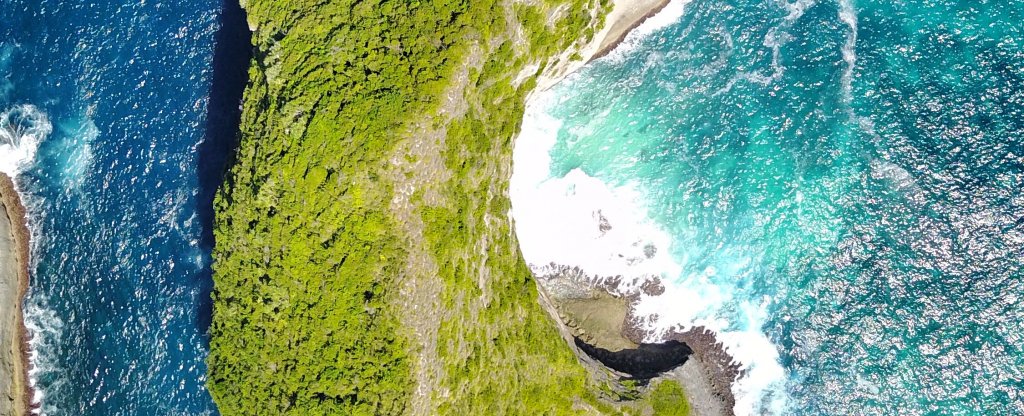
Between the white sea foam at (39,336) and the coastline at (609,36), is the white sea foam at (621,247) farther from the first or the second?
the white sea foam at (39,336)

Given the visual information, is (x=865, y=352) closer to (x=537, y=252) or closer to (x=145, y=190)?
(x=537, y=252)

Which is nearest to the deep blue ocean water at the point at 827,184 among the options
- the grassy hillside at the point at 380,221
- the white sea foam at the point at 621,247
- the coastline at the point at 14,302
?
the white sea foam at the point at 621,247

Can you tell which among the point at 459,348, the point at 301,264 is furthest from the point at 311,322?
the point at 459,348

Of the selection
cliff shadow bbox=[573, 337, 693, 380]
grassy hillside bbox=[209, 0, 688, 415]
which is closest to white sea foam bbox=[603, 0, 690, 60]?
grassy hillside bbox=[209, 0, 688, 415]

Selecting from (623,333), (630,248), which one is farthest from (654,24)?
(623,333)

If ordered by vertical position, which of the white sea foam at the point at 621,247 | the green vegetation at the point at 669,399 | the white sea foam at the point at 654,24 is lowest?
the green vegetation at the point at 669,399

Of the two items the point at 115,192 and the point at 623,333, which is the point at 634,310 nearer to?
the point at 623,333

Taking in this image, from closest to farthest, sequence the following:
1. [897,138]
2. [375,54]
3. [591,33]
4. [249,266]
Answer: [375,54] < [249,266] < [591,33] < [897,138]
